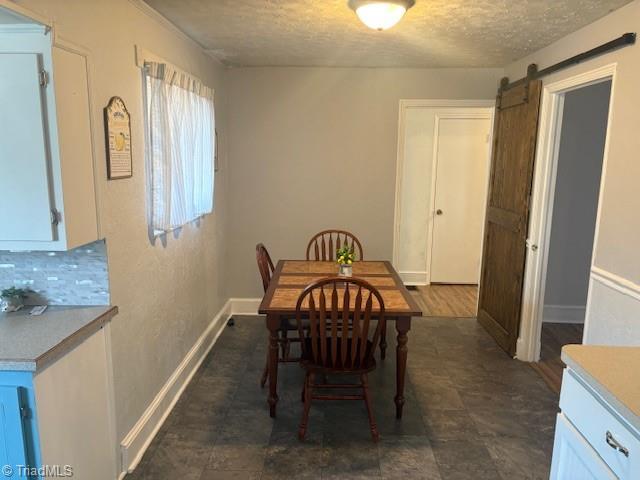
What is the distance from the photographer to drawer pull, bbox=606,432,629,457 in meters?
1.16

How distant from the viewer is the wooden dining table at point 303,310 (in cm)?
244

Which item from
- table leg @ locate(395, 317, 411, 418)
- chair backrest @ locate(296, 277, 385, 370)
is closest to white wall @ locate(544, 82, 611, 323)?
table leg @ locate(395, 317, 411, 418)

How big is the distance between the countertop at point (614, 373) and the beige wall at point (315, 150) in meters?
2.81

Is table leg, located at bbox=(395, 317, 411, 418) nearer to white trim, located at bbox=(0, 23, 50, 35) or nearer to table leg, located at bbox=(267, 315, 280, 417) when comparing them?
table leg, located at bbox=(267, 315, 280, 417)

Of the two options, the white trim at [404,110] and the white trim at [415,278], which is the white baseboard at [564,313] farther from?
the white trim at [404,110]

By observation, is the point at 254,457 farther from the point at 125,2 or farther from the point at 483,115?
the point at 483,115

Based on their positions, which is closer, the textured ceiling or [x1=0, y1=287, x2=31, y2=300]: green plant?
[x1=0, y1=287, x2=31, y2=300]: green plant

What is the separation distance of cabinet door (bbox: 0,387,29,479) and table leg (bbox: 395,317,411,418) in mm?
1728

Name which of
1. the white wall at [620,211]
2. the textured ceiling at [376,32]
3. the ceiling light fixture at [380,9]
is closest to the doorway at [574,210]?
the textured ceiling at [376,32]

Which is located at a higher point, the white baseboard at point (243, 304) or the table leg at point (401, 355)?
the table leg at point (401, 355)

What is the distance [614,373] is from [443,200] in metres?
4.09

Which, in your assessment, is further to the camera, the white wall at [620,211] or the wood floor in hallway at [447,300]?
the wood floor in hallway at [447,300]

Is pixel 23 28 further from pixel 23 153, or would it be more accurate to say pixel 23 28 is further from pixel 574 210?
pixel 574 210

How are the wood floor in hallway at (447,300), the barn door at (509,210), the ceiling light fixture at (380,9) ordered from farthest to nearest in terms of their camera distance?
the wood floor in hallway at (447,300)
the barn door at (509,210)
the ceiling light fixture at (380,9)
